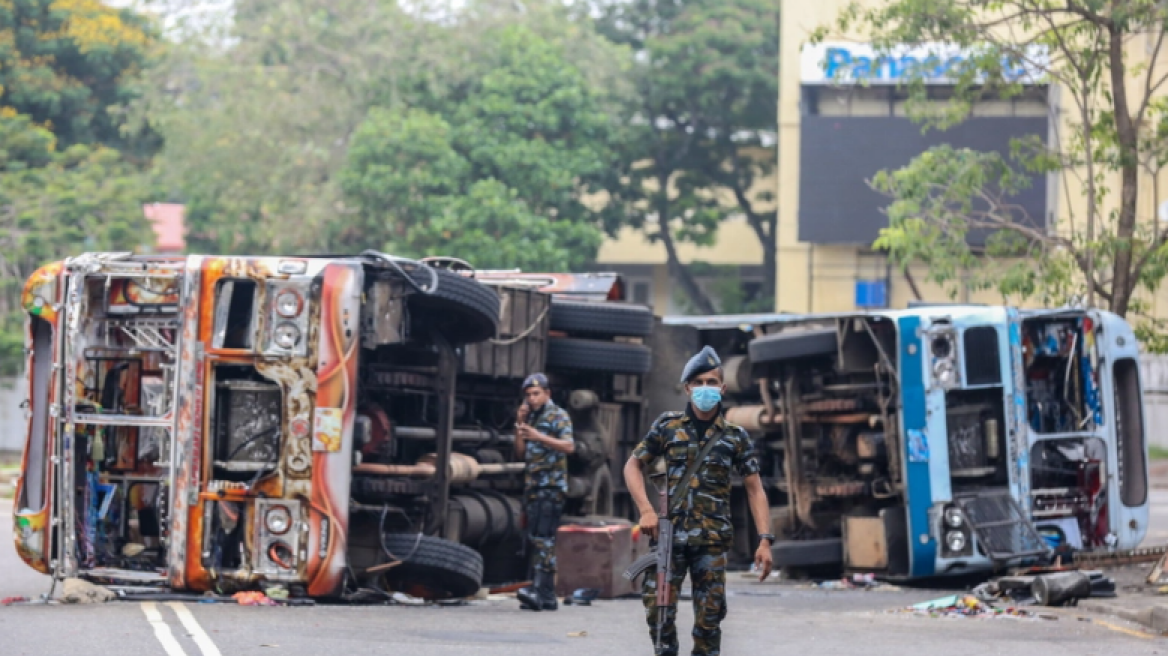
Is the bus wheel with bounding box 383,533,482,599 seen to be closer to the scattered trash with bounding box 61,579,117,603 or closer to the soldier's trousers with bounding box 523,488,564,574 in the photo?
the soldier's trousers with bounding box 523,488,564,574

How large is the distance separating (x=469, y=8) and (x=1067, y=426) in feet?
99.2

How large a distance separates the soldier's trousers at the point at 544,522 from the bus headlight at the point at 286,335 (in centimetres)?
200

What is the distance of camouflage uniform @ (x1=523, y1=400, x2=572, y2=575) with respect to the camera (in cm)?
1195

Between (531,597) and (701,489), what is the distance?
4002mm

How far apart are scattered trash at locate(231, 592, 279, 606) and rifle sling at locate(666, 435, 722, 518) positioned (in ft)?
12.5

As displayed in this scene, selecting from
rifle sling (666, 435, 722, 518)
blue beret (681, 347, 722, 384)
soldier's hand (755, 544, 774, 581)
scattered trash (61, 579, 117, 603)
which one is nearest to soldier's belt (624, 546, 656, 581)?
rifle sling (666, 435, 722, 518)

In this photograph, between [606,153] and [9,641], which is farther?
[606,153]

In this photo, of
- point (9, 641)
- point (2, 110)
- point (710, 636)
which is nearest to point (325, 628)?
point (9, 641)

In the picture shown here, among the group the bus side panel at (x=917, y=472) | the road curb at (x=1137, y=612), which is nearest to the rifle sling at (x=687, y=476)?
the road curb at (x=1137, y=612)

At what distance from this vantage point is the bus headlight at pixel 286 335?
11.0 m

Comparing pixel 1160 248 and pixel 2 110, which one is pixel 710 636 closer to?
pixel 1160 248

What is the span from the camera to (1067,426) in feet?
49.0

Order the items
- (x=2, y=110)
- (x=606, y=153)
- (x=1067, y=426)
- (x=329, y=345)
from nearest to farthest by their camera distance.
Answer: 1. (x=329, y=345)
2. (x=1067, y=426)
3. (x=2, y=110)
4. (x=606, y=153)

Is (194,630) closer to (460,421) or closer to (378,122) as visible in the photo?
(460,421)
